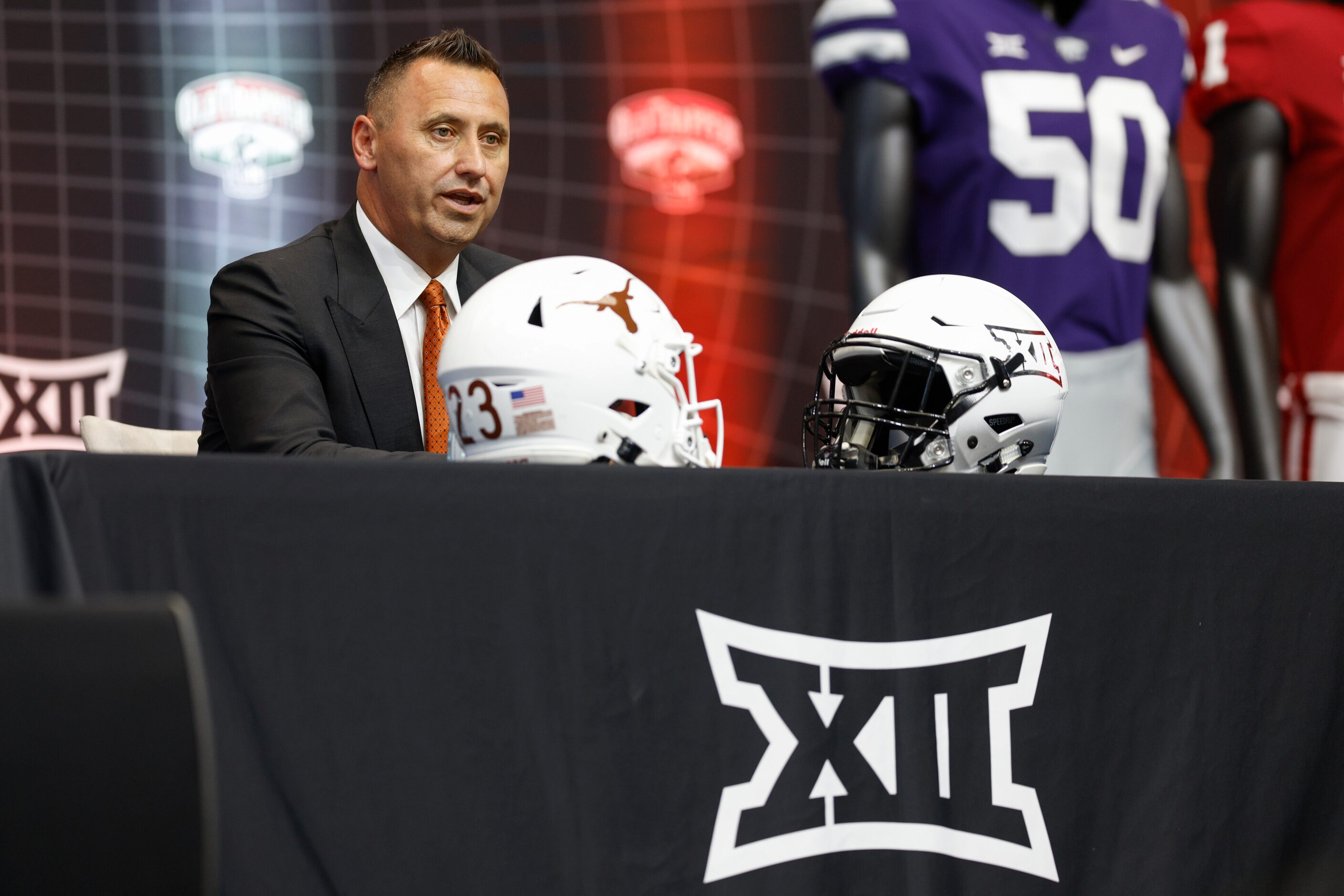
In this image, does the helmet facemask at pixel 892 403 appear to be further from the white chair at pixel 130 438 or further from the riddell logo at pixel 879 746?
the white chair at pixel 130 438

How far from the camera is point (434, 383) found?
1701mm

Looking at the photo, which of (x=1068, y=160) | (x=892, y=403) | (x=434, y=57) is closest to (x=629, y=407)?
(x=892, y=403)

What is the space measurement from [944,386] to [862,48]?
5.42 feet

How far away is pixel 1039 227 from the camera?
9.70ft

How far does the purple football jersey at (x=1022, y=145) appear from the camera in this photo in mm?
2920

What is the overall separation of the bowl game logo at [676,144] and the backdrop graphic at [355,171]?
0.02 metres

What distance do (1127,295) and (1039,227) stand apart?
33 centimetres

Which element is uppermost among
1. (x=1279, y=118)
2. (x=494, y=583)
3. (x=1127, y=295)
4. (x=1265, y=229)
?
(x=1279, y=118)

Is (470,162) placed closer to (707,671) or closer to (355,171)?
(707,671)

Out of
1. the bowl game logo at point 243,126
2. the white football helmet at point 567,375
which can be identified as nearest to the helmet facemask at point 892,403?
the white football helmet at point 567,375

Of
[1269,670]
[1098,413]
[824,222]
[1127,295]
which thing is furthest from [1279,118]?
[1269,670]

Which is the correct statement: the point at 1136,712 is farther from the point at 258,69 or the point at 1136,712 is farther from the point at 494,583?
the point at 258,69

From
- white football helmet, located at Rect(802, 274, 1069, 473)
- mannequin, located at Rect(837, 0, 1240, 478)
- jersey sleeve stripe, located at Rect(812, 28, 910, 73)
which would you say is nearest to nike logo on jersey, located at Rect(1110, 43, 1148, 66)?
mannequin, located at Rect(837, 0, 1240, 478)

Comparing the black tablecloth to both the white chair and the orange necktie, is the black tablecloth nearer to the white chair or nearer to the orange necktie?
the orange necktie
